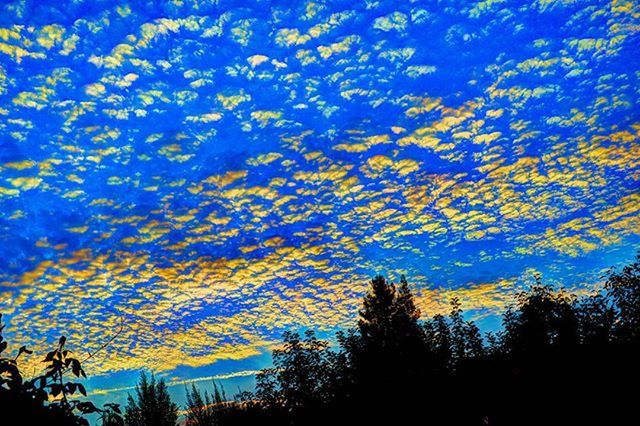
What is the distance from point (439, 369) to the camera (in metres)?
22.2

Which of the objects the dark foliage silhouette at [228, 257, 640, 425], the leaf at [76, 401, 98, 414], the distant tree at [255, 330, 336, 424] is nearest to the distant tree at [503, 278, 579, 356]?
the dark foliage silhouette at [228, 257, 640, 425]

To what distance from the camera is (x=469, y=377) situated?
743 inches

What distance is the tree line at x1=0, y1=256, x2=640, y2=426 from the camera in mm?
15648

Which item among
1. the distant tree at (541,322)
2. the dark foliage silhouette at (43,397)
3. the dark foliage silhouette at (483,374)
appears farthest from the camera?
the distant tree at (541,322)

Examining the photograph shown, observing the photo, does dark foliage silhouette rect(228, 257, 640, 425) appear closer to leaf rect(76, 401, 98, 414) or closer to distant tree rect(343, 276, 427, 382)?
distant tree rect(343, 276, 427, 382)

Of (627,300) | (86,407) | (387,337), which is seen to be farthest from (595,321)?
(86,407)

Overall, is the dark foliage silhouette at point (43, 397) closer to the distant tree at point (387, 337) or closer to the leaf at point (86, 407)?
the leaf at point (86, 407)

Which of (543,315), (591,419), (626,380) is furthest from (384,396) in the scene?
(543,315)

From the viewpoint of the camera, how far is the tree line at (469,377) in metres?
15.6

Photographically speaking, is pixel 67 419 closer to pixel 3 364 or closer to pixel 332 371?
pixel 3 364

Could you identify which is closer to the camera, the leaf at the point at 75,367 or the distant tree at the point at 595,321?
the leaf at the point at 75,367

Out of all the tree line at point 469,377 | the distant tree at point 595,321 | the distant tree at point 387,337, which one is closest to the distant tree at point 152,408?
the tree line at point 469,377

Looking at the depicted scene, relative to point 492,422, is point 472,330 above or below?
above

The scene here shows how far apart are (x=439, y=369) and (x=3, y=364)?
76.0 feet
